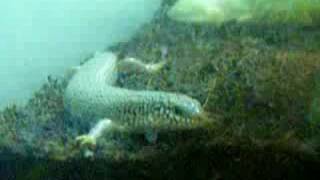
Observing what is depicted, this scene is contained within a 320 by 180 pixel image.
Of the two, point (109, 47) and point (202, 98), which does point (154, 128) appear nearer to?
point (202, 98)

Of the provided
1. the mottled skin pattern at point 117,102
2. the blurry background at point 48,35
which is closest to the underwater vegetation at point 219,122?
the mottled skin pattern at point 117,102

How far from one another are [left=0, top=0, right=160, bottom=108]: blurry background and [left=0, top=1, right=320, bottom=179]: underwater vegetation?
0.55m

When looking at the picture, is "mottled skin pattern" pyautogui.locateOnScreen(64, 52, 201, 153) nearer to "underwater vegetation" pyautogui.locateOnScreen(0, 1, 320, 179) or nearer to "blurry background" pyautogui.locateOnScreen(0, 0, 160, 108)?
"underwater vegetation" pyautogui.locateOnScreen(0, 1, 320, 179)

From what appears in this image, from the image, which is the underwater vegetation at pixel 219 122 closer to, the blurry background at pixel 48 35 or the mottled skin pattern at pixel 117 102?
the mottled skin pattern at pixel 117 102

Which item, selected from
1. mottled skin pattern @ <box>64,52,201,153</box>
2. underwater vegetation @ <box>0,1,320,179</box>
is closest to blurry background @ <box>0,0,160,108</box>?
mottled skin pattern @ <box>64,52,201,153</box>

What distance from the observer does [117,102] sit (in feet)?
10.6

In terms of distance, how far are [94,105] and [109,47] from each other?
3.40 feet

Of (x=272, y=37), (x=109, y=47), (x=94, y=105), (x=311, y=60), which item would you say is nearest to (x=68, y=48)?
(x=109, y=47)

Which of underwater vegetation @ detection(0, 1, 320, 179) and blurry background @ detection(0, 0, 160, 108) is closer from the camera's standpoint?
underwater vegetation @ detection(0, 1, 320, 179)

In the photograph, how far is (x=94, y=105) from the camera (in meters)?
3.39

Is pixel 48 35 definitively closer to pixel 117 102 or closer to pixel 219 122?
pixel 117 102

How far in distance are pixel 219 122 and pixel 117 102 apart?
2.52ft

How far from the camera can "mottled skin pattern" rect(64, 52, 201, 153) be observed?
2920 millimetres

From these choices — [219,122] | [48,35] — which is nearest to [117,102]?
[219,122]
